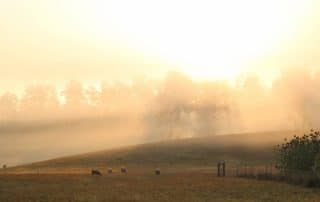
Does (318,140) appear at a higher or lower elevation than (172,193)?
higher

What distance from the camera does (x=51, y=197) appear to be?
172 ft

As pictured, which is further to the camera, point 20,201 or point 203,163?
point 203,163

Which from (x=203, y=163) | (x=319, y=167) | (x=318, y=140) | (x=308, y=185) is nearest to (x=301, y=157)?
(x=318, y=140)

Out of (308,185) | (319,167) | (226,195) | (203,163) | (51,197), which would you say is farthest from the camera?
(203,163)

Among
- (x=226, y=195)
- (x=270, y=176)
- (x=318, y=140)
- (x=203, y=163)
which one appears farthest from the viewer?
(x=203, y=163)

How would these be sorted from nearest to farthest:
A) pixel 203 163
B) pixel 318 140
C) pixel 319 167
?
pixel 319 167 → pixel 318 140 → pixel 203 163

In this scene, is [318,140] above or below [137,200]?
above

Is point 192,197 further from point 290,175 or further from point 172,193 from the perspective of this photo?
point 290,175

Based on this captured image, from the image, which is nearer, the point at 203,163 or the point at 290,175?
the point at 290,175

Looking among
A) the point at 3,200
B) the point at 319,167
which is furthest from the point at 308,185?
the point at 3,200

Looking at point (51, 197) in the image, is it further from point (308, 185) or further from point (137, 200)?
point (308, 185)

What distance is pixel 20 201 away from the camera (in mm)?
48375

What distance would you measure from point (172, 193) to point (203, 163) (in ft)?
445

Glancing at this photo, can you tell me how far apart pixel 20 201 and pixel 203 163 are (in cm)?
14677
